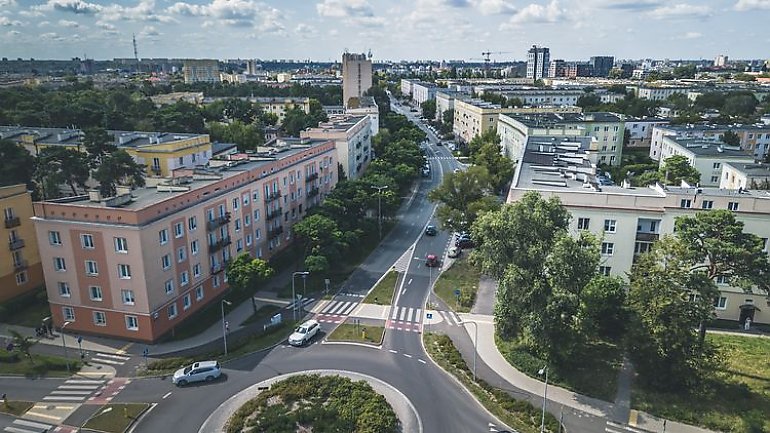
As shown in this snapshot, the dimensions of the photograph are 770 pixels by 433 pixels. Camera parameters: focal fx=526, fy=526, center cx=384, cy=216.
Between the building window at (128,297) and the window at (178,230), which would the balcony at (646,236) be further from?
the building window at (128,297)

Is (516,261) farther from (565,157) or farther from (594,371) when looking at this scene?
(565,157)

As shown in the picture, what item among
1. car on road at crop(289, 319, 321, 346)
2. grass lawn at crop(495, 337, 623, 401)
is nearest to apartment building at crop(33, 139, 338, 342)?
car on road at crop(289, 319, 321, 346)

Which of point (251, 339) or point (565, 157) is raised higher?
point (565, 157)

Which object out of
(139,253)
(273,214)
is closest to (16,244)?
(139,253)

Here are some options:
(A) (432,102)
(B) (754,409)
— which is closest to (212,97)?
(A) (432,102)

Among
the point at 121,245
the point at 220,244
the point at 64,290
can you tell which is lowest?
the point at 64,290

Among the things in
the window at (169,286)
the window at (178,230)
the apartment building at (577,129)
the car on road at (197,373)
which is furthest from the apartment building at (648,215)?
the apartment building at (577,129)

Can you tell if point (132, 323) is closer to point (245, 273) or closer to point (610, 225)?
point (245, 273)
